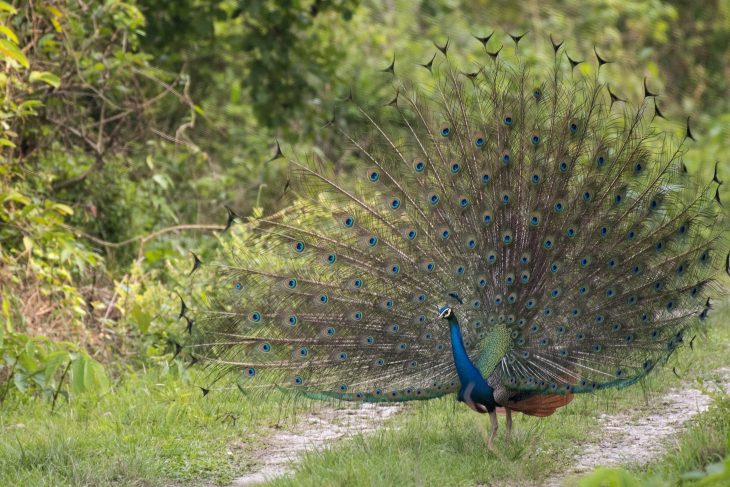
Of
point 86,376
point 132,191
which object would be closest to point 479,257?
point 86,376

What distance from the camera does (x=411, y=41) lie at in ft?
48.1

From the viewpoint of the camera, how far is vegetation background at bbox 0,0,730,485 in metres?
6.20

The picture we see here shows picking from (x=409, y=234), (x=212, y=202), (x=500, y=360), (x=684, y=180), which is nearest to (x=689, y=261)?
(x=684, y=180)

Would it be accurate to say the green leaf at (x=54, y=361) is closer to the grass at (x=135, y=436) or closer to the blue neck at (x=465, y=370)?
the grass at (x=135, y=436)

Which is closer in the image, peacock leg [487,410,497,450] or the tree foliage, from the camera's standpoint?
peacock leg [487,410,497,450]

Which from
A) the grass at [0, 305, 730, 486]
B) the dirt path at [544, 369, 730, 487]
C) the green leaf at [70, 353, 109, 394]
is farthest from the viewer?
the green leaf at [70, 353, 109, 394]

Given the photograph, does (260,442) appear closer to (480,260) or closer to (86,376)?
(86,376)

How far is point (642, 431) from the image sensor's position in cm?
641

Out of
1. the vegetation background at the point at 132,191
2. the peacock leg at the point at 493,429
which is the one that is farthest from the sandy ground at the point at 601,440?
the peacock leg at the point at 493,429

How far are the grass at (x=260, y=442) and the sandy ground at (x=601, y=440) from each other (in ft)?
0.30

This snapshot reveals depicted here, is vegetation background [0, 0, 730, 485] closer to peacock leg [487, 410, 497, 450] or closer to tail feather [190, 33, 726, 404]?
tail feather [190, 33, 726, 404]

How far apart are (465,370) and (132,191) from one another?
4776 mm

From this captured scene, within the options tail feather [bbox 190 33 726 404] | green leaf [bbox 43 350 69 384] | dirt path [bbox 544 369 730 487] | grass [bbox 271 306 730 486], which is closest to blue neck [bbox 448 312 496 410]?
tail feather [bbox 190 33 726 404]

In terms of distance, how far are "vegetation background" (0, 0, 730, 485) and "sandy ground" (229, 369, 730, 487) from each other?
9.4 inches
